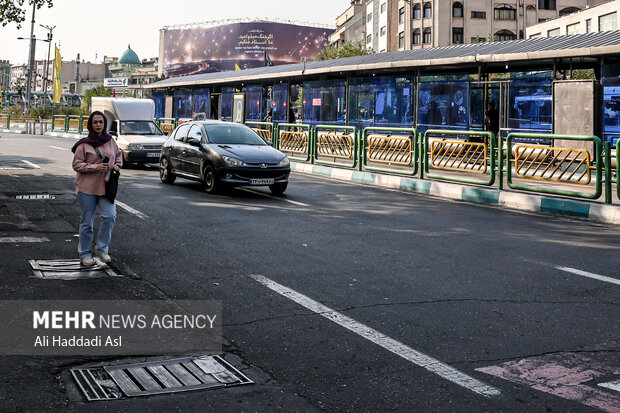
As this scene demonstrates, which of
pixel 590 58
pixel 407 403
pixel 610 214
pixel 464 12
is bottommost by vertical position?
pixel 407 403

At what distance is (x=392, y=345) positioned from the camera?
201 inches

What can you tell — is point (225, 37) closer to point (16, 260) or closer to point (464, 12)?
point (464, 12)

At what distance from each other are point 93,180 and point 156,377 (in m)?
3.71

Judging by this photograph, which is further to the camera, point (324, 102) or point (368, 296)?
point (324, 102)

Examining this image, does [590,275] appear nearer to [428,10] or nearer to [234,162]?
[234,162]

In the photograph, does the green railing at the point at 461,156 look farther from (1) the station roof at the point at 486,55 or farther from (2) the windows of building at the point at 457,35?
(2) the windows of building at the point at 457,35

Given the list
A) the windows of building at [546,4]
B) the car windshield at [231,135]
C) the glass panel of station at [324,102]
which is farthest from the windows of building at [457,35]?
the car windshield at [231,135]

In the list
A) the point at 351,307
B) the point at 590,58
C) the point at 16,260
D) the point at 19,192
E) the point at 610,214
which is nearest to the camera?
the point at 351,307

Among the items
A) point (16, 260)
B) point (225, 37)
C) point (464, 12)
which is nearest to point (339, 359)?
point (16, 260)

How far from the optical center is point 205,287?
678 centimetres

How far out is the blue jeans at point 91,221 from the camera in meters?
7.68

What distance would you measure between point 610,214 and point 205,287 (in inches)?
309

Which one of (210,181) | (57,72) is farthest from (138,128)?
(57,72)

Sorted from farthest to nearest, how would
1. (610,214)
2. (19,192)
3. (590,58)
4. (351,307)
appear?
1. (590,58)
2. (19,192)
3. (610,214)
4. (351,307)
